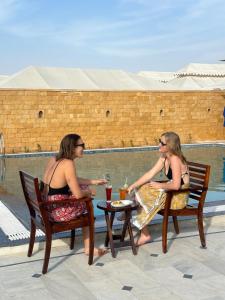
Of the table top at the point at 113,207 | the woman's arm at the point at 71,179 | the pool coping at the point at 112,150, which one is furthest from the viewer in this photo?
the pool coping at the point at 112,150

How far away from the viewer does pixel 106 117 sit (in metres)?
14.4

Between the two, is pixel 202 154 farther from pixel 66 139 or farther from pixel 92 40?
pixel 92 40

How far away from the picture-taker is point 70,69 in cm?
1683

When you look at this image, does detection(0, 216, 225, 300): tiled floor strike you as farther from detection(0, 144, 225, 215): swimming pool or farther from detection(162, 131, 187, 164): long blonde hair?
detection(0, 144, 225, 215): swimming pool

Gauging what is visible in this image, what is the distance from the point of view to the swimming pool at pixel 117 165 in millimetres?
7906

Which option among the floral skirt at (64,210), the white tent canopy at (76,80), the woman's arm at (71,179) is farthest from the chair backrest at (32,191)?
the white tent canopy at (76,80)

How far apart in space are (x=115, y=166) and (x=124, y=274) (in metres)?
7.17

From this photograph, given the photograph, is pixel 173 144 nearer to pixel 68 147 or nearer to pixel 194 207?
pixel 194 207

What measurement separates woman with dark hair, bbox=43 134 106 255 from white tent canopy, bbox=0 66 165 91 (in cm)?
1110

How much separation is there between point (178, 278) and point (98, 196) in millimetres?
3972

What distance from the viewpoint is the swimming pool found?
7.91 metres

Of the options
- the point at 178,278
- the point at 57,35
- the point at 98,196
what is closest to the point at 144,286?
the point at 178,278

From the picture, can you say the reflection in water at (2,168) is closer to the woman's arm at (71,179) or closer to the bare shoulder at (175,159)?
the woman's arm at (71,179)

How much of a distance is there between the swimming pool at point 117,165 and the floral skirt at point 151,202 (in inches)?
87.8
